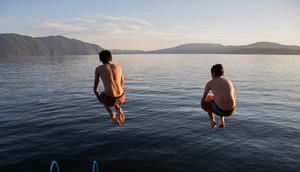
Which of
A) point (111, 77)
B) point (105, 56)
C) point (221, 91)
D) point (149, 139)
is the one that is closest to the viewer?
point (105, 56)

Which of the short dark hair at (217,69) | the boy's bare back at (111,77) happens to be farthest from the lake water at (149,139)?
the short dark hair at (217,69)

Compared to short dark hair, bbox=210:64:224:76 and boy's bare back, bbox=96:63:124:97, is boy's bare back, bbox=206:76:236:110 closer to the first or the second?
short dark hair, bbox=210:64:224:76

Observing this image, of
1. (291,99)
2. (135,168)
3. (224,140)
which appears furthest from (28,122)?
(291,99)

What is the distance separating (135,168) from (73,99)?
20510 millimetres

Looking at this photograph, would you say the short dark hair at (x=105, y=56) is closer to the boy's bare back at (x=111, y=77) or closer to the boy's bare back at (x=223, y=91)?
the boy's bare back at (x=111, y=77)

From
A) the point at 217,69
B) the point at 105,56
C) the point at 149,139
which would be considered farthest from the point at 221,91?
the point at 149,139

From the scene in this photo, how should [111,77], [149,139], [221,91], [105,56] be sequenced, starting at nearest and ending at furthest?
[105,56] < [111,77] < [221,91] < [149,139]

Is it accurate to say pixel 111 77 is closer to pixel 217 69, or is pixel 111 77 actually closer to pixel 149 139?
pixel 217 69

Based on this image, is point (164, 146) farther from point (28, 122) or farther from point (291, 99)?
point (291, 99)

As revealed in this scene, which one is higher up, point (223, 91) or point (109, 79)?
point (109, 79)

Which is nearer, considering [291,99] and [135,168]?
[135,168]

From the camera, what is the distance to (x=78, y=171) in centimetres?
1212

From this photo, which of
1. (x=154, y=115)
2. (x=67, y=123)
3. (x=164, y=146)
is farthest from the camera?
(x=154, y=115)

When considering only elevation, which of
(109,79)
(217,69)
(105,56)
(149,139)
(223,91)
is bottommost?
(149,139)
